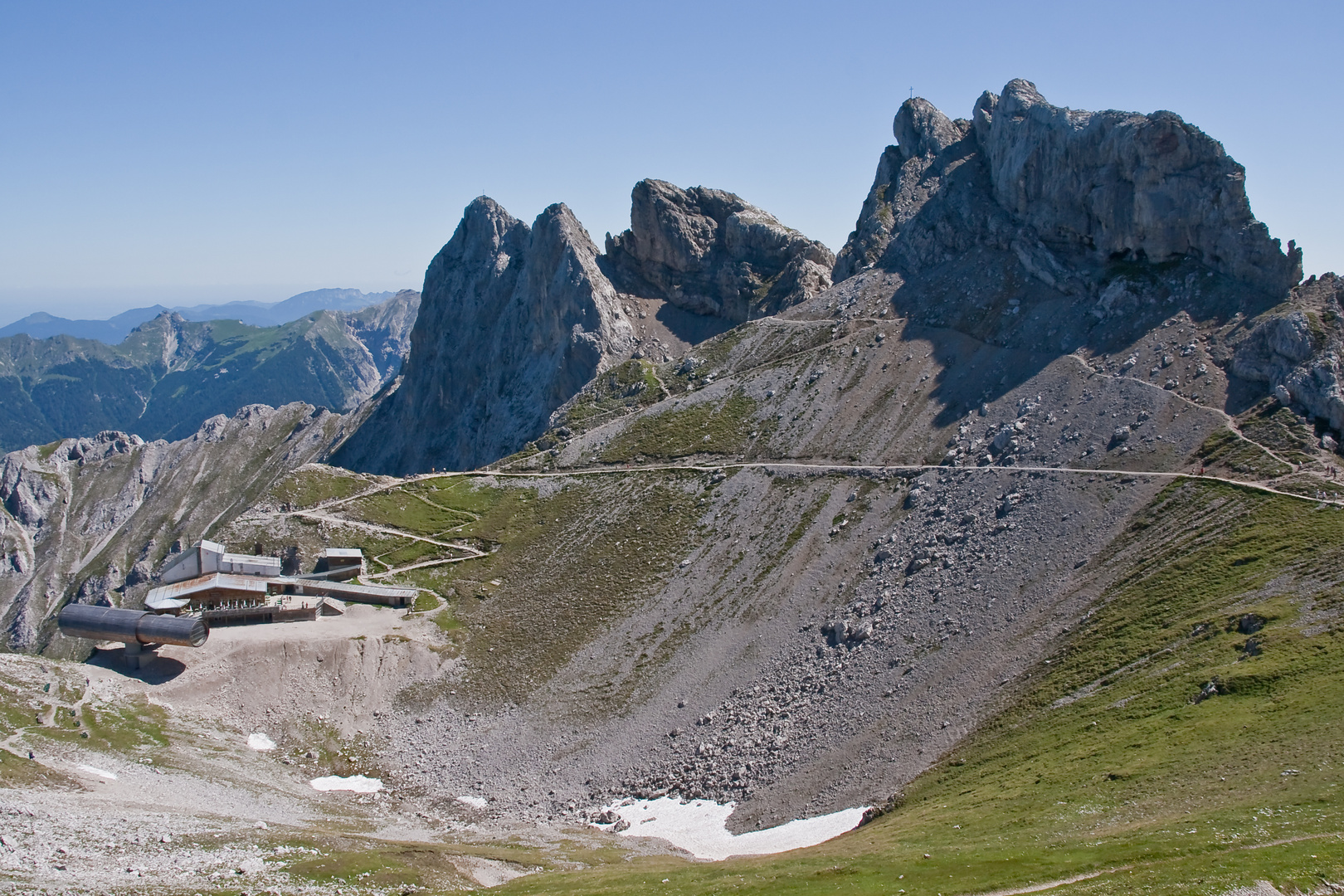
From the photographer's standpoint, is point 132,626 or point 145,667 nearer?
point 132,626

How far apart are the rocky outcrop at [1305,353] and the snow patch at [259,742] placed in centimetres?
9285

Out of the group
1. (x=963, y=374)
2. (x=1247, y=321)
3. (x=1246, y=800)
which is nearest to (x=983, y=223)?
A: (x=963, y=374)

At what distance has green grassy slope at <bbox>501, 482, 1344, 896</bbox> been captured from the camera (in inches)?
1531

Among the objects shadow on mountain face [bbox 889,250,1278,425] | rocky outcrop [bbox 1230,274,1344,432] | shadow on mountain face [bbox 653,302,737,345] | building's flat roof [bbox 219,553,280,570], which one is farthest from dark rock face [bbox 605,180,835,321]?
building's flat roof [bbox 219,553,280,570]

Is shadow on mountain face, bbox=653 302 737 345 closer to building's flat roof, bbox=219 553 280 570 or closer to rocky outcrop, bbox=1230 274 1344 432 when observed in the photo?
rocky outcrop, bbox=1230 274 1344 432

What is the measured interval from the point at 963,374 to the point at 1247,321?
29934mm

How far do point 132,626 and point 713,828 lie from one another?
1941 inches

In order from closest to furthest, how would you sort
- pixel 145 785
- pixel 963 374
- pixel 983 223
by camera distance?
pixel 145 785, pixel 963 374, pixel 983 223

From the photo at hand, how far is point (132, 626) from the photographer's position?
254ft

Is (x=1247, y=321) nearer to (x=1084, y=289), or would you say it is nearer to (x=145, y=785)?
(x=1084, y=289)

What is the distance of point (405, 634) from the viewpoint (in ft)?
302

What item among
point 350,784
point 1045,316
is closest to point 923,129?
point 1045,316

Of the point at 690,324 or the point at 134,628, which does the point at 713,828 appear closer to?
the point at 134,628

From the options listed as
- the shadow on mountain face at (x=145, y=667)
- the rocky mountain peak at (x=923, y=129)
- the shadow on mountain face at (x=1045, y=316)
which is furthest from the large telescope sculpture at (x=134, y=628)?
the rocky mountain peak at (x=923, y=129)
